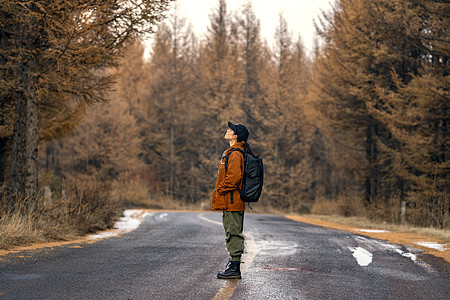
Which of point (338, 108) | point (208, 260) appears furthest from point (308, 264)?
point (338, 108)

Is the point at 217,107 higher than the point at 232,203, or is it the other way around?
the point at 217,107

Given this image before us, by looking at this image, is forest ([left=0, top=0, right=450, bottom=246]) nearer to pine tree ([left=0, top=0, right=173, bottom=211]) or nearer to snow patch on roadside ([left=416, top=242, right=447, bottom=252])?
pine tree ([left=0, top=0, right=173, bottom=211])

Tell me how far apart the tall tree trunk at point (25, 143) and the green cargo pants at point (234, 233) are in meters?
5.97

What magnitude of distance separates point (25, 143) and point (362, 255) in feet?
23.1

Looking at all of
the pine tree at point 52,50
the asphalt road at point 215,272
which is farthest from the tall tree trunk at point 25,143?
the asphalt road at point 215,272

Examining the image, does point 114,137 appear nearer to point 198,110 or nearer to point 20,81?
point 198,110

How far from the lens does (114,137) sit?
119ft

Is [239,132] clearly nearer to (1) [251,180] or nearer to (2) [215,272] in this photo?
(1) [251,180]

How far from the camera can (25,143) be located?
10469 millimetres

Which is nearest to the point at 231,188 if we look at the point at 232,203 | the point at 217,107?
the point at 232,203

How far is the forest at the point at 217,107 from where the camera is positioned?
34.8 feet

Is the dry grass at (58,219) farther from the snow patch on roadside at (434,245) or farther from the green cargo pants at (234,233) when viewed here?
the snow patch on roadside at (434,245)

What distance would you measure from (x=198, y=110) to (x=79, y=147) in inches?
502

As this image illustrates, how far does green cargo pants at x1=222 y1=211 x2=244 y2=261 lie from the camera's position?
5.96 meters
